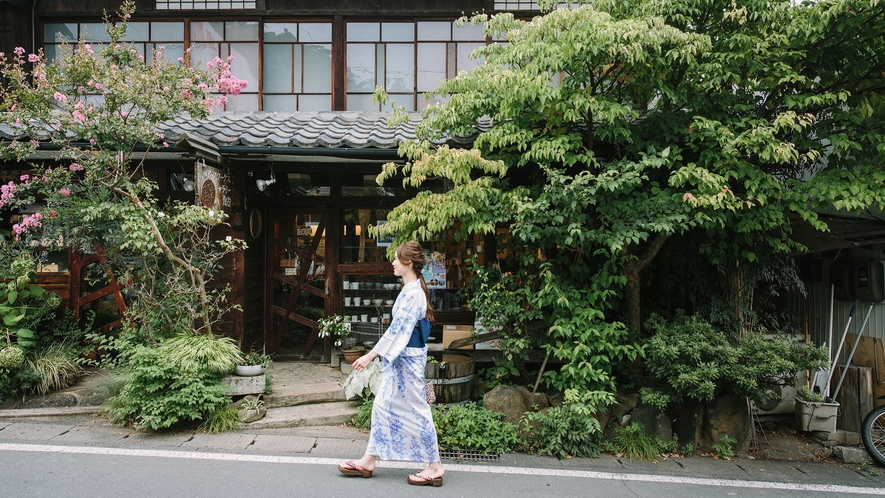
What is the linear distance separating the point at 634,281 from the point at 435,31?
18.8 feet

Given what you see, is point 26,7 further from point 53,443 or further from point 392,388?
point 392,388

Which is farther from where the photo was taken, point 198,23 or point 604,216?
point 198,23

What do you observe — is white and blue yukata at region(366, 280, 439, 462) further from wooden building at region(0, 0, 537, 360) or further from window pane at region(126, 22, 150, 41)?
window pane at region(126, 22, 150, 41)

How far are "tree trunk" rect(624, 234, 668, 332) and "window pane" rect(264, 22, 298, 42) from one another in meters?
7.04

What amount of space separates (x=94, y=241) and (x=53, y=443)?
102 inches

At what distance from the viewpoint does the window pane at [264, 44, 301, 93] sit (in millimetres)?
9617

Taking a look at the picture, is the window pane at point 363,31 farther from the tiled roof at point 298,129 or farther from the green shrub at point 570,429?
the green shrub at point 570,429

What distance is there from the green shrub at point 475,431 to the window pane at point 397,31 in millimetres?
6694

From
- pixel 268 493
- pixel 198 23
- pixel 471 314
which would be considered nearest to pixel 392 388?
pixel 268 493

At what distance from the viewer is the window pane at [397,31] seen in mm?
9641

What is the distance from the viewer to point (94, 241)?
23.2 feet

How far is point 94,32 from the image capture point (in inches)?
380

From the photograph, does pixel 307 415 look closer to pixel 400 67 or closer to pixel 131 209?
pixel 131 209

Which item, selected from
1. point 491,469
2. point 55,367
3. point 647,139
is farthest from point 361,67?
point 491,469
